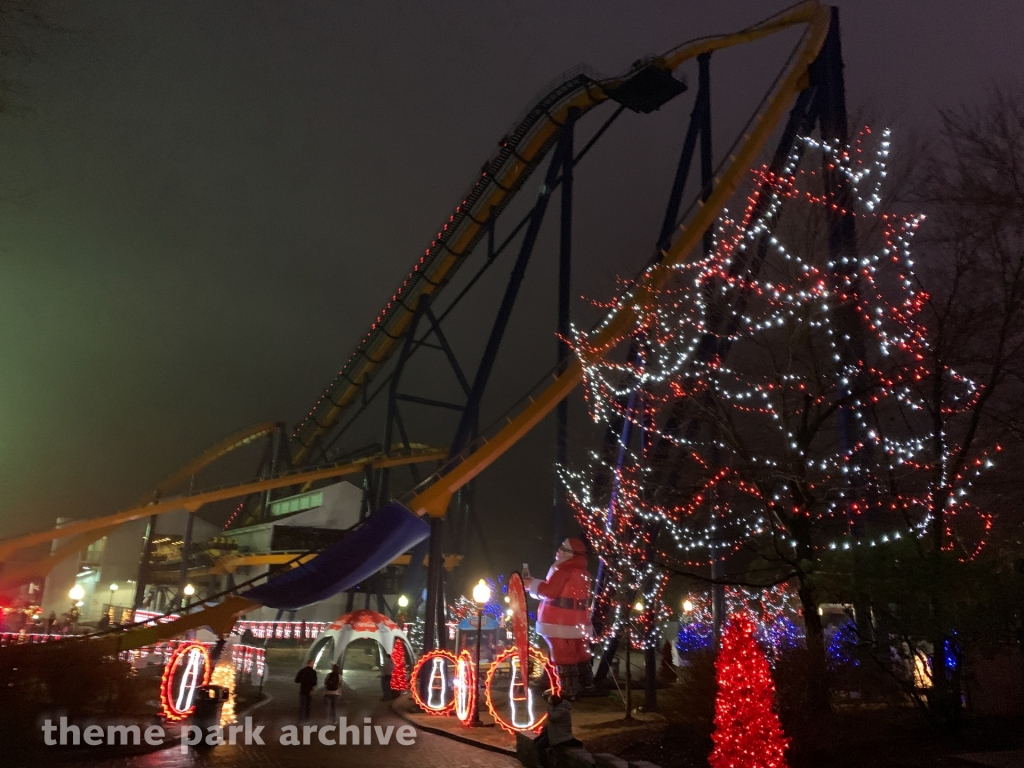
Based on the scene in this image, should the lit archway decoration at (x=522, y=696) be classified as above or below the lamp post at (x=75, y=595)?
below

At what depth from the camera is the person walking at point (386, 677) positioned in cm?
1722

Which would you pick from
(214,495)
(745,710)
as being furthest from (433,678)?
(214,495)

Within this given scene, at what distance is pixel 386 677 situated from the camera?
1773 cm

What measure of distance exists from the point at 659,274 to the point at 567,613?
24.2ft

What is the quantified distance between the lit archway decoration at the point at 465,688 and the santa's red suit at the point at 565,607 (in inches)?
106

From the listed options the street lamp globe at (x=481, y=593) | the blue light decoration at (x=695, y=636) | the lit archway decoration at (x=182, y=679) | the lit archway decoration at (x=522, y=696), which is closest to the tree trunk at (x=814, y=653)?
the lit archway decoration at (x=522, y=696)

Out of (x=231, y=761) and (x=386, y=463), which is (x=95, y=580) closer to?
(x=386, y=463)

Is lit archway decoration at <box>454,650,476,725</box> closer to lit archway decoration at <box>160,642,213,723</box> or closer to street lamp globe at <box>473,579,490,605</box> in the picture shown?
street lamp globe at <box>473,579,490,605</box>

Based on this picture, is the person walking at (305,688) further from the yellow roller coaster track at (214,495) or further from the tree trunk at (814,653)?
the yellow roller coaster track at (214,495)

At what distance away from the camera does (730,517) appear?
47.9ft

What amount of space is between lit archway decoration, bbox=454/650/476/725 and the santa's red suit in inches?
106

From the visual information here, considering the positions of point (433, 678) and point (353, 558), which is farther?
point (353, 558)

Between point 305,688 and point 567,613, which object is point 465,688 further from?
point 567,613

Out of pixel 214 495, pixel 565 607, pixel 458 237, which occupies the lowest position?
pixel 565 607
